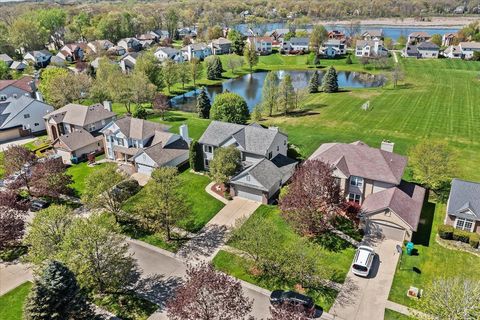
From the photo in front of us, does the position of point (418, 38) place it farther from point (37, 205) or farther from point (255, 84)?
point (37, 205)

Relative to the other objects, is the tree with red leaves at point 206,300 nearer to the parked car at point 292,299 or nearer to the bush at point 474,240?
the parked car at point 292,299

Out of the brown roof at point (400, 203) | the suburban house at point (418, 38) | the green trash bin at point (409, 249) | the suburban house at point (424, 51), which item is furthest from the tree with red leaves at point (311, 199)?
the suburban house at point (418, 38)

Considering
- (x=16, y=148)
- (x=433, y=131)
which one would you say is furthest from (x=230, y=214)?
(x=433, y=131)

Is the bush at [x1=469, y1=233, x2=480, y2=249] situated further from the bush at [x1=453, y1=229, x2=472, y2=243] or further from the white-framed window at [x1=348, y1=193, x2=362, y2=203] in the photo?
the white-framed window at [x1=348, y1=193, x2=362, y2=203]

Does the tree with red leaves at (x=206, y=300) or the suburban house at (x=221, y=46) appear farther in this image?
the suburban house at (x=221, y=46)

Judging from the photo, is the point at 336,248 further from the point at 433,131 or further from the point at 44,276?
the point at 433,131
